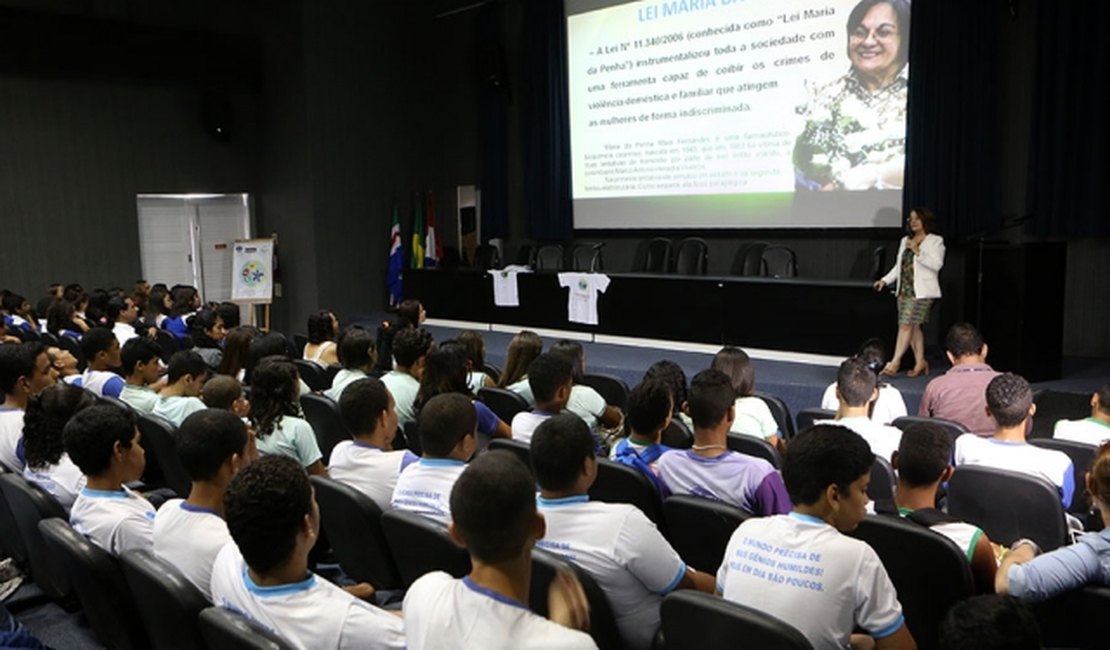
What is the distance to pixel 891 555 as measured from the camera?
7.40 ft

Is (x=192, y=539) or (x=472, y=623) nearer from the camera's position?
(x=472, y=623)

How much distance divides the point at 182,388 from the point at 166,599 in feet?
8.04

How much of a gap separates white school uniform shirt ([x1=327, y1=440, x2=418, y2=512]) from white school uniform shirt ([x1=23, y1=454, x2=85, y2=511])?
99cm

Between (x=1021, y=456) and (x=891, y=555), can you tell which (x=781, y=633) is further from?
(x=1021, y=456)

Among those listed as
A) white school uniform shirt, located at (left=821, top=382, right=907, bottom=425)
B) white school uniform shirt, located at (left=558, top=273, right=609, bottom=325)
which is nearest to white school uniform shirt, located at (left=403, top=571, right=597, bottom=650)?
white school uniform shirt, located at (left=821, top=382, right=907, bottom=425)

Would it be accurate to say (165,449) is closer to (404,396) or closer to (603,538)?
(404,396)

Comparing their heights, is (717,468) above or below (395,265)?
below

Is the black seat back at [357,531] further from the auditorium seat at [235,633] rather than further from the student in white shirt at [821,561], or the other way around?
the student in white shirt at [821,561]

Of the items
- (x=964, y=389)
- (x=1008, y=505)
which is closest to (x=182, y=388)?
(x=1008, y=505)

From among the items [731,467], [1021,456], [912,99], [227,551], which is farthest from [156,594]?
[912,99]

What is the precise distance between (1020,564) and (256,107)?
11428 mm

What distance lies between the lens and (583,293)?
9.02 metres

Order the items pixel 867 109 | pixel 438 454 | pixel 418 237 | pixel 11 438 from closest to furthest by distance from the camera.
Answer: pixel 438 454 → pixel 11 438 → pixel 867 109 → pixel 418 237

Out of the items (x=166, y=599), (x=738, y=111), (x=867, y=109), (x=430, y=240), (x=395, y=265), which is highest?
(x=738, y=111)
